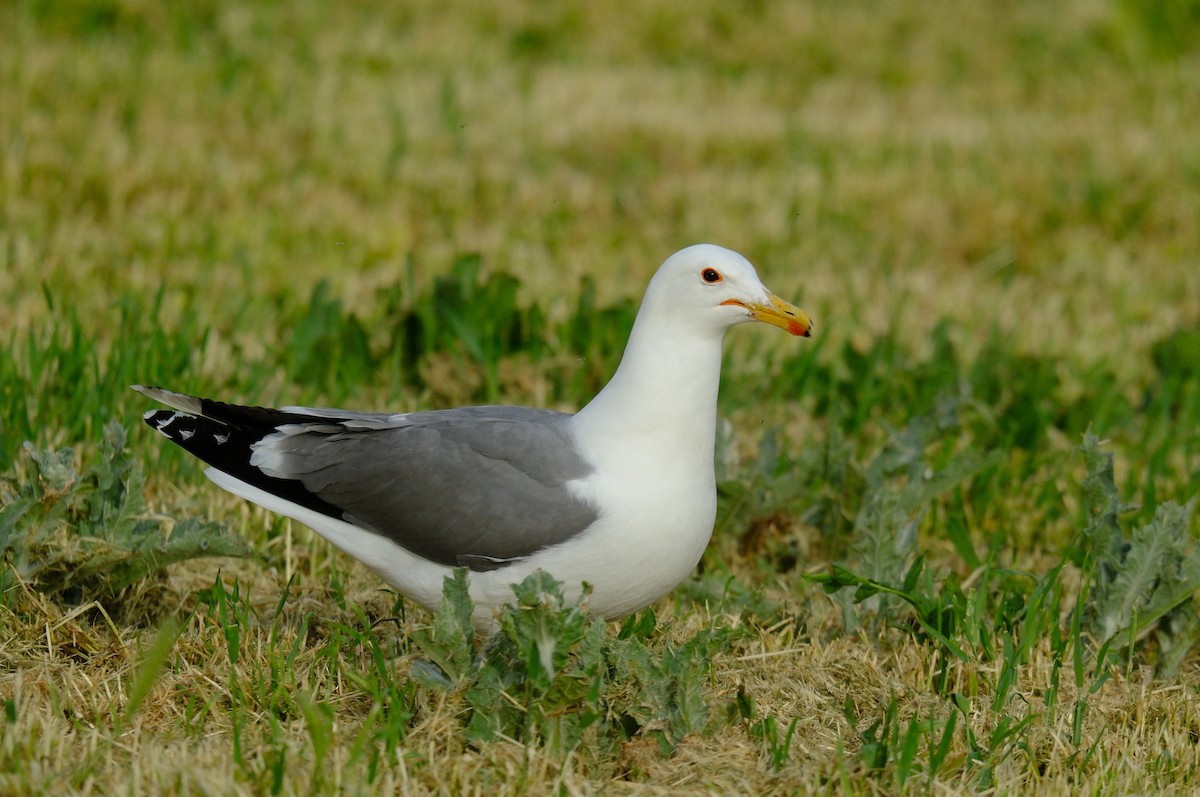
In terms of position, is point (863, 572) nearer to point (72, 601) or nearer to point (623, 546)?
point (623, 546)

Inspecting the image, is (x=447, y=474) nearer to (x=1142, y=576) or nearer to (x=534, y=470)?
(x=534, y=470)

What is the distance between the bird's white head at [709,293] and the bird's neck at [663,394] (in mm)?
37

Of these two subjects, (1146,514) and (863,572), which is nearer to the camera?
(863,572)

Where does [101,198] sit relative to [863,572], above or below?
above

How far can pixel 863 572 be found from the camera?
12.0ft

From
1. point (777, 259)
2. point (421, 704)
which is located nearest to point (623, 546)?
point (421, 704)

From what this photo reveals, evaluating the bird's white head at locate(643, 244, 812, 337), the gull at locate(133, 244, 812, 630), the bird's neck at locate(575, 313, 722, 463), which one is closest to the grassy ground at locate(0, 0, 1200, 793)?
the gull at locate(133, 244, 812, 630)

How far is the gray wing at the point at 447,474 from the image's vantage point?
3.16m

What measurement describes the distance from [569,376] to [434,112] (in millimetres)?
3435

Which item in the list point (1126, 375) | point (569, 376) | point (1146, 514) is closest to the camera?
point (1146, 514)

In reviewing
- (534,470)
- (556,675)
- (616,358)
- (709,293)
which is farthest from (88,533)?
(616,358)

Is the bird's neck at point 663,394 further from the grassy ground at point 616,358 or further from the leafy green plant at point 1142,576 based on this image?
the leafy green plant at point 1142,576

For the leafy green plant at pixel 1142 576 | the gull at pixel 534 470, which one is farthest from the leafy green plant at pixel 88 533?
the leafy green plant at pixel 1142 576

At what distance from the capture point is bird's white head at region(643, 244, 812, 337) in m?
3.26
